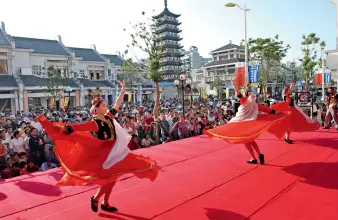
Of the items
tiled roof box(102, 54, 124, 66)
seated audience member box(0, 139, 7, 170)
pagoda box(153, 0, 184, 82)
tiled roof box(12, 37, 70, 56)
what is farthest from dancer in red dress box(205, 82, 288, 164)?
pagoda box(153, 0, 184, 82)

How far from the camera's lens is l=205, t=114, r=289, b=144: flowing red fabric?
5402 millimetres

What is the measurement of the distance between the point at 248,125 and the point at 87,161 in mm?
3392

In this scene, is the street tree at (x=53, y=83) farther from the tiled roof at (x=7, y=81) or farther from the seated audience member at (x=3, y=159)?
the seated audience member at (x=3, y=159)

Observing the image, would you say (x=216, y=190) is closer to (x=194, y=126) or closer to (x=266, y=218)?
(x=266, y=218)

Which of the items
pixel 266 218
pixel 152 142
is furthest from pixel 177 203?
pixel 152 142

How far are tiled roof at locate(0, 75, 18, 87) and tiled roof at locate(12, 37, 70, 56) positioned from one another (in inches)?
139

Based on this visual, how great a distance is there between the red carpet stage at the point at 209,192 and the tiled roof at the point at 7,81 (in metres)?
24.4

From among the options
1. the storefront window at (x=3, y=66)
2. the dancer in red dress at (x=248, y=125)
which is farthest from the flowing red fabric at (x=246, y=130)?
the storefront window at (x=3, y=66)

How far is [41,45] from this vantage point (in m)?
32.5

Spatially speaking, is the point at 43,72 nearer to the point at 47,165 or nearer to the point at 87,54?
the point at 87,54

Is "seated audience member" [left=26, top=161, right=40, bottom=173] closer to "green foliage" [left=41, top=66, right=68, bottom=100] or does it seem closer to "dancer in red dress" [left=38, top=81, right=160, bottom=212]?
"dancer in red dress" [left=38, top=81, right=160, bottom=212]

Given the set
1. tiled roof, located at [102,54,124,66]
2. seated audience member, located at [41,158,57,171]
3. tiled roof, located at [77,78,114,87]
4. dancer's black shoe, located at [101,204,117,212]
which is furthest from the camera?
tiled roof, located at [102,54,124,66]

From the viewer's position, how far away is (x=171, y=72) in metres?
50.8

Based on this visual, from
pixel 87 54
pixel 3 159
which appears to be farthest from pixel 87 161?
pixel 87 54
